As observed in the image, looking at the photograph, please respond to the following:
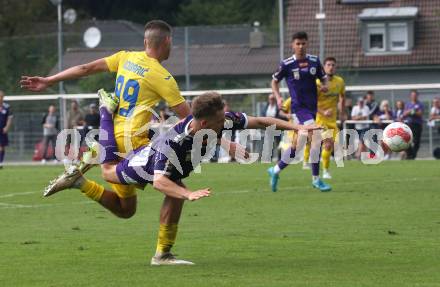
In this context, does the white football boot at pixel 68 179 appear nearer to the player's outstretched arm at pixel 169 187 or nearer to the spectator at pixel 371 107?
the player's outstretched arm at pixel 169 187

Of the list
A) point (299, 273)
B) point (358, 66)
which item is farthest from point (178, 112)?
point (358, 66)

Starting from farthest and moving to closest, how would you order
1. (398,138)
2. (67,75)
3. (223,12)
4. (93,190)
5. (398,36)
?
(223,12) → (398,36) → (398,138) → (67,75) → (93,190)

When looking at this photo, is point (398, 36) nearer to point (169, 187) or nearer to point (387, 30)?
point (387, 30)

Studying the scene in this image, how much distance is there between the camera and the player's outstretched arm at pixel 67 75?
1144 centimetres

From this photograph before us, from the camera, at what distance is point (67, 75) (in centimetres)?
1158

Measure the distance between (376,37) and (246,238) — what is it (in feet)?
174

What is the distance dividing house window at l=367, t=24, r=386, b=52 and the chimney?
19.5 feet

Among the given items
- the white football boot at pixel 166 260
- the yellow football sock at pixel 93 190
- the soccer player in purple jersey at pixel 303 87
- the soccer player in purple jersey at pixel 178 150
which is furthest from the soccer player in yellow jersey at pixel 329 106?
the white football boot at pixel 166 260

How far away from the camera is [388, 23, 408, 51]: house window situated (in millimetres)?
63375

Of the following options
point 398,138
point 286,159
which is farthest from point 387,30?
point 398,138

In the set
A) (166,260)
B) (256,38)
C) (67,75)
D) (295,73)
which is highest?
(256,38)

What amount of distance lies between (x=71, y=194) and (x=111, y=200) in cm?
874

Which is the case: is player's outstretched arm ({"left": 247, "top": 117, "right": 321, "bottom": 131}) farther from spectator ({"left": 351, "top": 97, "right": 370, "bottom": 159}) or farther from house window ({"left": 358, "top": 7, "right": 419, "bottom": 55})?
house window ({"left": 358, "top": 7, "right": 419, "bottom": 55})

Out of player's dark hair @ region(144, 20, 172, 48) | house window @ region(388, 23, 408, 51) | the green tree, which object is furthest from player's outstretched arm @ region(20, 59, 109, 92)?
the green tree
